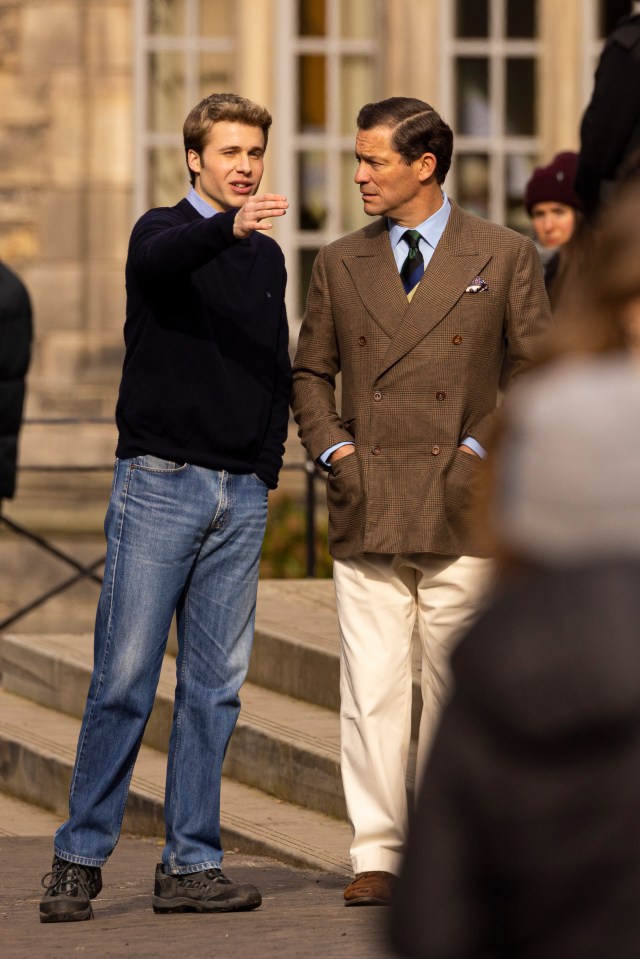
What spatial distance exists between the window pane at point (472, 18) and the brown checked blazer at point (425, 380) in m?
7.37

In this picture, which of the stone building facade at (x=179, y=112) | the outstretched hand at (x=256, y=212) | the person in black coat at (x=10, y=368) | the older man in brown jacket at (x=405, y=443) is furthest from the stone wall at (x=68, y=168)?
the outstretched hand at (x=256, y=212)

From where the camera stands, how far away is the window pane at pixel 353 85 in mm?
12242

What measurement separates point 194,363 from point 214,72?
26.6ft

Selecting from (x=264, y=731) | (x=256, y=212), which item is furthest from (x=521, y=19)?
(x=256, y=212)

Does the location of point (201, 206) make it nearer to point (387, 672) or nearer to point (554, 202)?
point (387, 672)

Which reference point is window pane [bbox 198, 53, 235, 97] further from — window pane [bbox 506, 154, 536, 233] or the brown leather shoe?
the brown leather shoe

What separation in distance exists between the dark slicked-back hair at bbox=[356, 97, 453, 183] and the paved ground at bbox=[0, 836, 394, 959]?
189cm

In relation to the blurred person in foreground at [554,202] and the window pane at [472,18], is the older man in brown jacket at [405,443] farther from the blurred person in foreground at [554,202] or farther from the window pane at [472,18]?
the window pane at [472,18]

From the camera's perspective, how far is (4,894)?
5203mm

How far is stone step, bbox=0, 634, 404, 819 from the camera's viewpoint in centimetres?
606

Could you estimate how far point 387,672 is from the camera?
4.81m

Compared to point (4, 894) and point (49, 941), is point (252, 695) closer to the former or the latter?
point (4, 894)

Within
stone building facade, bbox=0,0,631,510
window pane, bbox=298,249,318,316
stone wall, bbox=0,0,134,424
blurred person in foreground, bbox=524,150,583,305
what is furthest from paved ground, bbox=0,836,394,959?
window pane, bbox=298,249,318,316

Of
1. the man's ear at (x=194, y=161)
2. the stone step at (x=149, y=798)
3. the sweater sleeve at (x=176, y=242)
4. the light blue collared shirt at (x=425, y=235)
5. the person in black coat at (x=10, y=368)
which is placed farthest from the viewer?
the person in black coat at (x=10, y=368)
